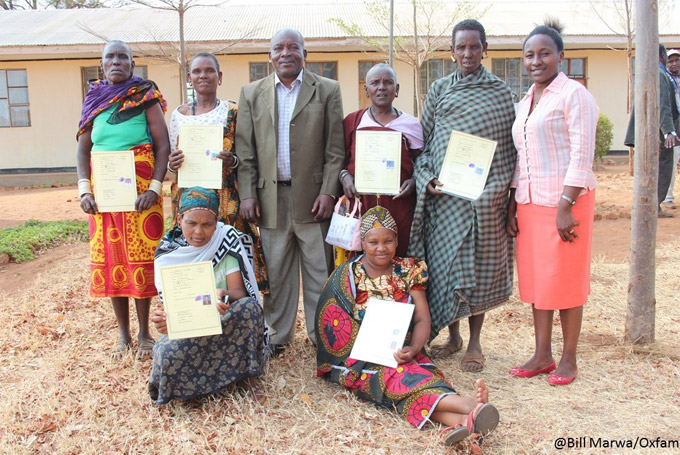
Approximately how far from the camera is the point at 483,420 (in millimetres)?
2748

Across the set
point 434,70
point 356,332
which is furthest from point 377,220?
point 434,70

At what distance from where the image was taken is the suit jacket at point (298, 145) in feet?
12.7

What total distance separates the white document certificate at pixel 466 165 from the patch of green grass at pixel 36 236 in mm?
5875

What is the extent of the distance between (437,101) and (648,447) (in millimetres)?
2286

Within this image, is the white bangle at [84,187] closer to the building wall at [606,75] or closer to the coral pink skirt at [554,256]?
the coral pink skirt at [554,256]

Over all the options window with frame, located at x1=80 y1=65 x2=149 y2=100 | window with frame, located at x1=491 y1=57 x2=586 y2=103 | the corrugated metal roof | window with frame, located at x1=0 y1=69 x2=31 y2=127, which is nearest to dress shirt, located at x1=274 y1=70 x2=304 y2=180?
the corrugated metal roof

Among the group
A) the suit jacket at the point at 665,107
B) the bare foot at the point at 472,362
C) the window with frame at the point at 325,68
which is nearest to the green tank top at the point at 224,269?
the bare foot at the point at 472,362

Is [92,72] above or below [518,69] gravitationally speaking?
above

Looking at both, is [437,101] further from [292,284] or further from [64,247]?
[64,247]

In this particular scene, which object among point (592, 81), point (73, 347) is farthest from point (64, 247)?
point (592, 81)

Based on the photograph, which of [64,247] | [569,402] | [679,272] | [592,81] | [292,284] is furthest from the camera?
[592,81]

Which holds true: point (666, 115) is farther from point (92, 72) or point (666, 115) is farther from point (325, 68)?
point (92, 72)

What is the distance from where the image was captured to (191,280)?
3117 mm

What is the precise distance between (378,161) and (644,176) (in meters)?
1.88
